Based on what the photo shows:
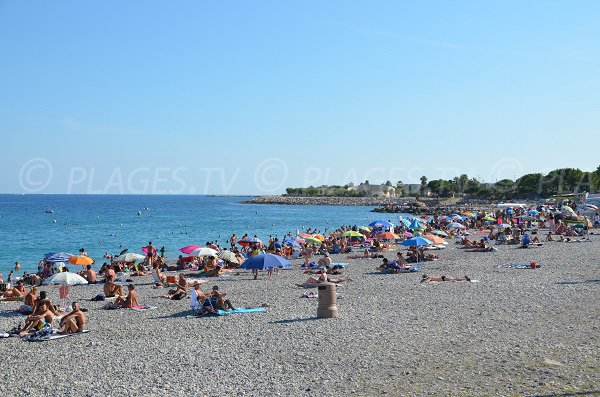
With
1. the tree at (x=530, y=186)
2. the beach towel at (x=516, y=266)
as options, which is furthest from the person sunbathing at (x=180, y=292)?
the tree at (x=530, y=186)

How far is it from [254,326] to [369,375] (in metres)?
4.14

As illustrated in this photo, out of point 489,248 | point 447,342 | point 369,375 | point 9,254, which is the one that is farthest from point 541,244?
point 9,254

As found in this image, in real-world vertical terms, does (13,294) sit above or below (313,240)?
below

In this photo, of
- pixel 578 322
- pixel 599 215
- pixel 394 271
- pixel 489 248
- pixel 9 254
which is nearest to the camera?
pixel 578 322

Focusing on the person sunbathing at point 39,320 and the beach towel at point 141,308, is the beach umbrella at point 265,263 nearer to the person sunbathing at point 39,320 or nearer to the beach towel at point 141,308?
the beach towel at point 141,308

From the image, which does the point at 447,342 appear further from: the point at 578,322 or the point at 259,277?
the point at 259,277

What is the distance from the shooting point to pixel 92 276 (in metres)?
22.0

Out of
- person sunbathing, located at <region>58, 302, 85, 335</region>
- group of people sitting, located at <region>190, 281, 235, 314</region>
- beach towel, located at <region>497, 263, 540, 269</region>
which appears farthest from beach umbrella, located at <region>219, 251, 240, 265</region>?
person sunbathing, located at <region>58, 302, 85, 335</region>

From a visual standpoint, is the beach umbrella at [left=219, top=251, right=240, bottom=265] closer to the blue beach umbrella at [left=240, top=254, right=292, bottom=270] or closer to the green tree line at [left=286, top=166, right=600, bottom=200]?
the blue beach umbrella at [left=240, top=254, right=292, bottom=270]

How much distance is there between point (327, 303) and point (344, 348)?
2.81 m

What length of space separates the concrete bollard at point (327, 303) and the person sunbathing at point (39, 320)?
570 cm

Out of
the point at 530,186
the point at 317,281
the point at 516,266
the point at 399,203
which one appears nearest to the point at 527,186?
the point at 530,186

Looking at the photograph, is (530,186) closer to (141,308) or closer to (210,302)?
(141,308)

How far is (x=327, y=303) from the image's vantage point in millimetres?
12914
